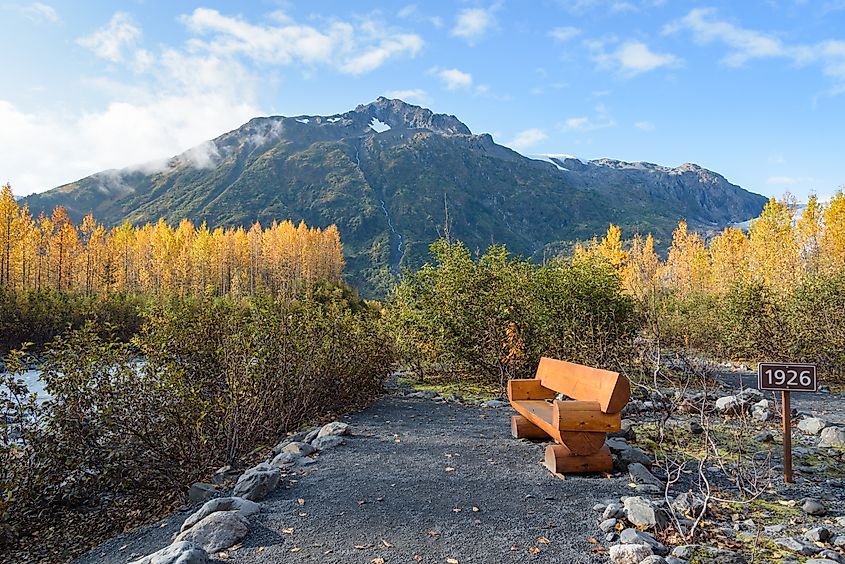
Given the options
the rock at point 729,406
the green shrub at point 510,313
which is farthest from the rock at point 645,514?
the green shrub at point 510,313

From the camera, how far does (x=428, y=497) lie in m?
4.47

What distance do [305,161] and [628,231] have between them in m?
77.3

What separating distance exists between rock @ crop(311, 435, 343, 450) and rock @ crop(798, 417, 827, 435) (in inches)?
228

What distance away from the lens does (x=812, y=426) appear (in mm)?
6809

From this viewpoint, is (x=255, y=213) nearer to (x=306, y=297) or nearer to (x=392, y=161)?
(x=392, y=161)

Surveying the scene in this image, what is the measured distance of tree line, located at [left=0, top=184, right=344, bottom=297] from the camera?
112 feet

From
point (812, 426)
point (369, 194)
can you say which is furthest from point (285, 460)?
point (369, 194)

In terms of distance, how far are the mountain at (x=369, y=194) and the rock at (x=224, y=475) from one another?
69150 mm

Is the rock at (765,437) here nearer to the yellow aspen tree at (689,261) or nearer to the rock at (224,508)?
the rock at (224,508)

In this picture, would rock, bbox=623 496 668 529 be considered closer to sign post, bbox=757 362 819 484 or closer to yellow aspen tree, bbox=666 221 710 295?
sign post, bbox=757 362 819 484

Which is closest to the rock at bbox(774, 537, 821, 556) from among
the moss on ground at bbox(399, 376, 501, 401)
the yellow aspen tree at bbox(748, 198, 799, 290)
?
the moss on ground at bbox(399, 376, 501, 401)

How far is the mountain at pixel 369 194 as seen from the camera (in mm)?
102250

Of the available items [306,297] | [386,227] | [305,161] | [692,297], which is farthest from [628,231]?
[306,297]

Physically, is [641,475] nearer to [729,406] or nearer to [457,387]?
[729,406]
